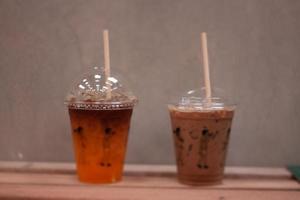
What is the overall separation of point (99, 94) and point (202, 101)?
0.58ft

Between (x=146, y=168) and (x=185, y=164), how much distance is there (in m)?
0.13

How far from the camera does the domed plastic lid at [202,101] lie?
0.91 metres

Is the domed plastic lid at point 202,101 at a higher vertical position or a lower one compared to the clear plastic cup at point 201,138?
higher

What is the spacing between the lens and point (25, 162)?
3.57 feet

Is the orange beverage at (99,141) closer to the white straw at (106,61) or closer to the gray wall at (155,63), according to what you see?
the white straw at (106,61)

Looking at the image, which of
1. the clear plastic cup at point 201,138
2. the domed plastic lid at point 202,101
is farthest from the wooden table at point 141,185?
the domed plastic lid at point 202,101

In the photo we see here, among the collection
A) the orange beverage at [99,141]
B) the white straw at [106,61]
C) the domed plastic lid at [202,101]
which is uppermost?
the white straw at [106,61]

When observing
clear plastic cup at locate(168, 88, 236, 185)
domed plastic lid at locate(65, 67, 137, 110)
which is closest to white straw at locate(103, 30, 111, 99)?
domed plastic lid at locate(65, 67, 137, 110)

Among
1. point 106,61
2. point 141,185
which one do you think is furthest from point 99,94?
point 141,185

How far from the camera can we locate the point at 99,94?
93 centimetres

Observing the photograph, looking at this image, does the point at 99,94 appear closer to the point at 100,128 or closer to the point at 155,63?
the point at 100,128

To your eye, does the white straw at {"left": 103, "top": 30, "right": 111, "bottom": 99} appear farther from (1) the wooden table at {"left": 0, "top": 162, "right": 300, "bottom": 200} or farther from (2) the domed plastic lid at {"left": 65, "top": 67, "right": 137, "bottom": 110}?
(1) the wooden table at {"left": 0, "top": 162, "right": 300, "bottom": 200}

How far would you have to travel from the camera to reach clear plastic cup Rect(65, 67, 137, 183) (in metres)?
0.90

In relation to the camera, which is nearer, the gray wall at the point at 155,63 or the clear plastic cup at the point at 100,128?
the clear plastic cup at the point at 100,128
